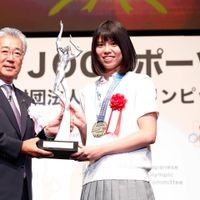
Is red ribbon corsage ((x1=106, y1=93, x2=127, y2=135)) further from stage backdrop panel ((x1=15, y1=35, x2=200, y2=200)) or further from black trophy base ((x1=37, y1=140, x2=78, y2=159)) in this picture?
stage backdrop panel ((x1=15, y1=35, x2=200, y2=200))

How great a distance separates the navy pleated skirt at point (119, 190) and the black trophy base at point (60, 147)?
155 millimetres

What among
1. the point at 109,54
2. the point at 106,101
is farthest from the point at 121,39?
the point at 106,101

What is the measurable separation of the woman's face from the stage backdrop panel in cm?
114

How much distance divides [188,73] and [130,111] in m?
1.33

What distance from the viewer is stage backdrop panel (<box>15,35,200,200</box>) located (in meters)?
2.87

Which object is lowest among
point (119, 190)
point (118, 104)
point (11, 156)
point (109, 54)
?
point (119, 190)

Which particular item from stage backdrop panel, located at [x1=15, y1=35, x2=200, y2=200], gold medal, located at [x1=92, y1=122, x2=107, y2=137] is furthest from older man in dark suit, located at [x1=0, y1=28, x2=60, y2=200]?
stage backdrop panel, located at [x1=15, y1=35, x2=200, y2=200]

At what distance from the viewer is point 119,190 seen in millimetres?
1640

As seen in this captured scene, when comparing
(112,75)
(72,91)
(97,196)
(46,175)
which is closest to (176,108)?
(72,91)

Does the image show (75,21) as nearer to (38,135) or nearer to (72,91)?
(72,91)

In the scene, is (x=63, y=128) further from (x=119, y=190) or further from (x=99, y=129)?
(x=119, y=190)

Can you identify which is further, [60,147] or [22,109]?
[22,109]

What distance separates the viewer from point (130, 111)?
5.65ft

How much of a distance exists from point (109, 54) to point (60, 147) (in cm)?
40
